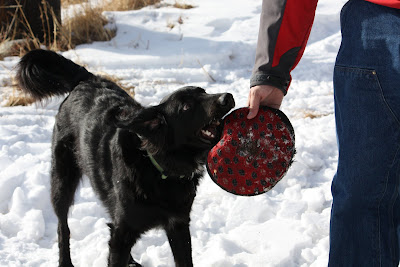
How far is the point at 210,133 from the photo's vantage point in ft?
8.07

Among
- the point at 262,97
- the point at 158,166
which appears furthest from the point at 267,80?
the point at 158,166

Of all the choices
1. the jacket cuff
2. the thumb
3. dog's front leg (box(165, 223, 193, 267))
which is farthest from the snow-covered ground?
the jacket cuff

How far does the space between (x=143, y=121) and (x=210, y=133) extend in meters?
0.37

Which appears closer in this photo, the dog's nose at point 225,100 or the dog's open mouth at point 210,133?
the dog's nose at point 225,100

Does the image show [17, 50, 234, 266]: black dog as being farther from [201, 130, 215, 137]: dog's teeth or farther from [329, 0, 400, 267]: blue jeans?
[329, 0, 400, 267]: blue jeans

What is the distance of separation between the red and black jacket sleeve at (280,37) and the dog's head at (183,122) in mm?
458

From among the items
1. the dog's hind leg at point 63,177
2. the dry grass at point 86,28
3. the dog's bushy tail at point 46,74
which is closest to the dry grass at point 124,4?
the dry grass at point 86,28

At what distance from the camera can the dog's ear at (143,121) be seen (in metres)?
2.25

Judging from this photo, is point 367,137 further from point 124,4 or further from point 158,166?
point 124,4

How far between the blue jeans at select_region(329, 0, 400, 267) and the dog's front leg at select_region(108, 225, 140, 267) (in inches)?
44.8

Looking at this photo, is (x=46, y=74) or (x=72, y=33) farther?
(x=72, y=33)

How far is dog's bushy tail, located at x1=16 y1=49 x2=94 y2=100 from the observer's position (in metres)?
3.06

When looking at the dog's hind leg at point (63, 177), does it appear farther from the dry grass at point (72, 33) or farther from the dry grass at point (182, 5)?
the dry grass at point (182, 5)

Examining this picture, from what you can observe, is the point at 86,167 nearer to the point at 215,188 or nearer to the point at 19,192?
the point at 19,192
